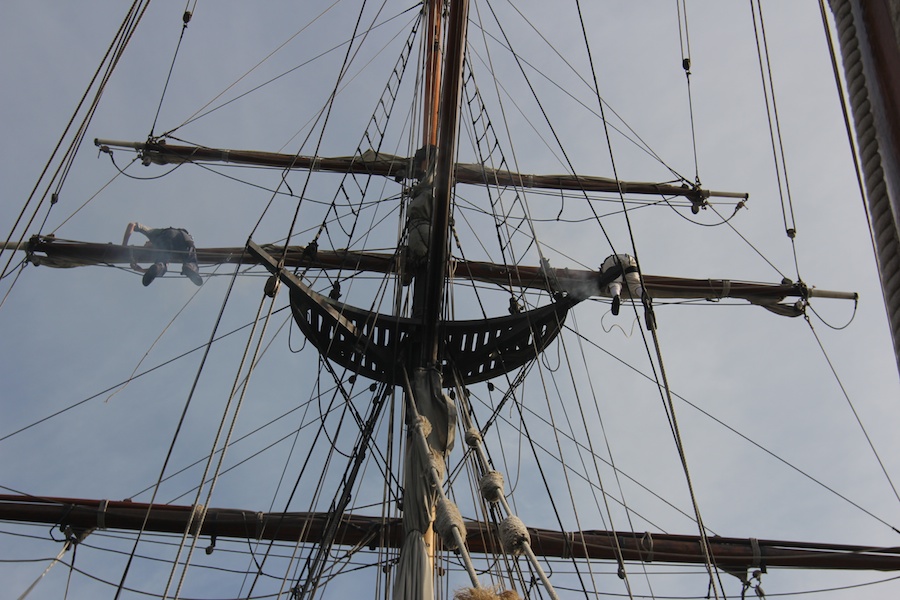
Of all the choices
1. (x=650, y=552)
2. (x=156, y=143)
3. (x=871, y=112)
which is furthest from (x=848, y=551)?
(x=156, y=143)

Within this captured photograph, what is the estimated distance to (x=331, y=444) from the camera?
729cm

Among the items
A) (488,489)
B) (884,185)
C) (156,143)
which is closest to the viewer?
(884,185)

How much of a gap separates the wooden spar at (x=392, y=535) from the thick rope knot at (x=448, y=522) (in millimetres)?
3253

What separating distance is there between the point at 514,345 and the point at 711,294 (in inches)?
165

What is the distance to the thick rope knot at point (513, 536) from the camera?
4.86 meters

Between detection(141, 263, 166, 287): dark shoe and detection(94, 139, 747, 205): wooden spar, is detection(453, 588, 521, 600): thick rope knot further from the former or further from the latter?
detection(94, 139, 747, 205): wooden spar

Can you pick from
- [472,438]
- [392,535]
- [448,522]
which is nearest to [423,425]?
[472,438]

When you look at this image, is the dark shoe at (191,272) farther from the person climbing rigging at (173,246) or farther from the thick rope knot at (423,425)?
the thick rope knot at (423,425)

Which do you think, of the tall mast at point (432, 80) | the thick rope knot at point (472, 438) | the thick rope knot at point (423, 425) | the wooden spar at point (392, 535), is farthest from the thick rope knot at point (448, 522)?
the tall mast at point (432, 80)

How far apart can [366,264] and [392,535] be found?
3.06m

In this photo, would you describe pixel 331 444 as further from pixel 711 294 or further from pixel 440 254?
pixel 711 294

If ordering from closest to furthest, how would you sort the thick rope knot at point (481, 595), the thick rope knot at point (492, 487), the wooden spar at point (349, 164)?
the thick rope knot at point (481, 595), the thick rope knot at point (492, 487), the wooden spar at point (349, 164)

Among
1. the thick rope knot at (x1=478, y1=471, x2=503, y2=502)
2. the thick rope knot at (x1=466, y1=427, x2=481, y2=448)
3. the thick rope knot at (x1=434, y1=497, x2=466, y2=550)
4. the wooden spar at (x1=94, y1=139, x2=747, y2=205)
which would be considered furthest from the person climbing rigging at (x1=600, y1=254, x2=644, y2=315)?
the wooden spar at (x1=94, y1=139, x2=747, y2=205)

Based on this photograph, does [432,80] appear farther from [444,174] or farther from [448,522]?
[448,522]
